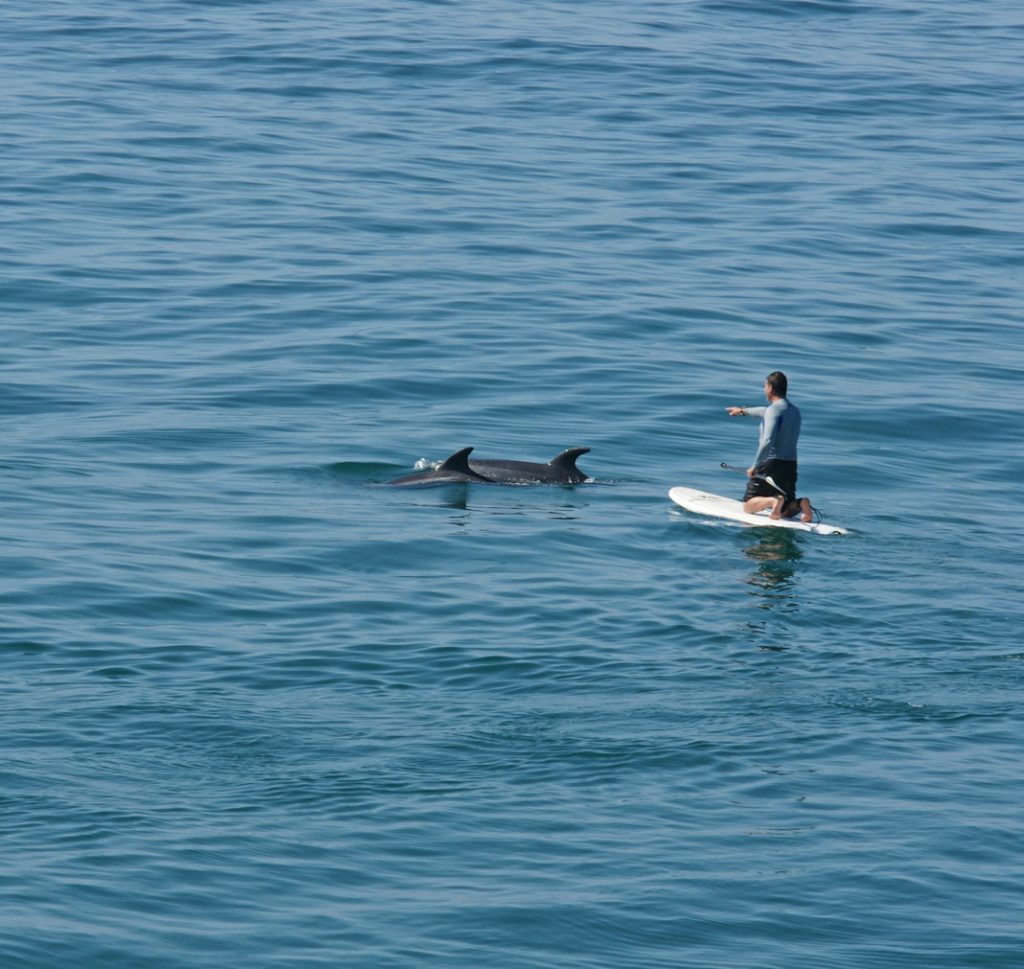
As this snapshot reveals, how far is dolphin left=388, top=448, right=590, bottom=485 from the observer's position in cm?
2273

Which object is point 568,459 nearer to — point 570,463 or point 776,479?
point 570,463

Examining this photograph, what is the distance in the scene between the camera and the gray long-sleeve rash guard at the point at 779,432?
21422 millimetres

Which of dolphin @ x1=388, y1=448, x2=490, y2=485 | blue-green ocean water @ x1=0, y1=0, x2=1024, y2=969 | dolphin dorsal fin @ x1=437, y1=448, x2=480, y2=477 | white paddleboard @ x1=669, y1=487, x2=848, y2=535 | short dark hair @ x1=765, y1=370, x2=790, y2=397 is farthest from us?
dolphin @ x1=388, y1=448, x2=490, y2=485

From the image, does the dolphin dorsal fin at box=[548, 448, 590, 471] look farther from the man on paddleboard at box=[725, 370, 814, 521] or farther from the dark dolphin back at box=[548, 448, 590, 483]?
the man on paddleboard at box=[725, 370, 814, 521]

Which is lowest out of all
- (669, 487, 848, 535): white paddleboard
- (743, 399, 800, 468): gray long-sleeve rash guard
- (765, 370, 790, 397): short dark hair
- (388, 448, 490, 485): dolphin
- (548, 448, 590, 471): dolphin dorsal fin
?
(669, 487, 848, 535): white paddleboard

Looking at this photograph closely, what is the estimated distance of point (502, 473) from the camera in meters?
23.0

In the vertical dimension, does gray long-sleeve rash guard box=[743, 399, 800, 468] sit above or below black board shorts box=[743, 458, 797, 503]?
above

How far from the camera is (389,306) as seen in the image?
32.5 m

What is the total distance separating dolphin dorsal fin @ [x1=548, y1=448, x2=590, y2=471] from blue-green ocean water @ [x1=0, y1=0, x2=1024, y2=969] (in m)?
0.38

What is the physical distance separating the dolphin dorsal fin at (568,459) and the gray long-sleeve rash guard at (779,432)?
221cm

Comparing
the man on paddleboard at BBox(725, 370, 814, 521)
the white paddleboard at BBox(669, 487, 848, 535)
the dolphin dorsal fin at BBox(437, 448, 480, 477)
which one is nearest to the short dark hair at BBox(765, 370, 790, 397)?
the man on paddleboard at BBox(725, 370, 814, 521)

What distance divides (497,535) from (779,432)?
3500 millimetres

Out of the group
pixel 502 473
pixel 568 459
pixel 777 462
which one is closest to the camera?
pixel 777 462

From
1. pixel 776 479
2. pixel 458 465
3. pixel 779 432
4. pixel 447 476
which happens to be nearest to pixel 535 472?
pixel 458 465
